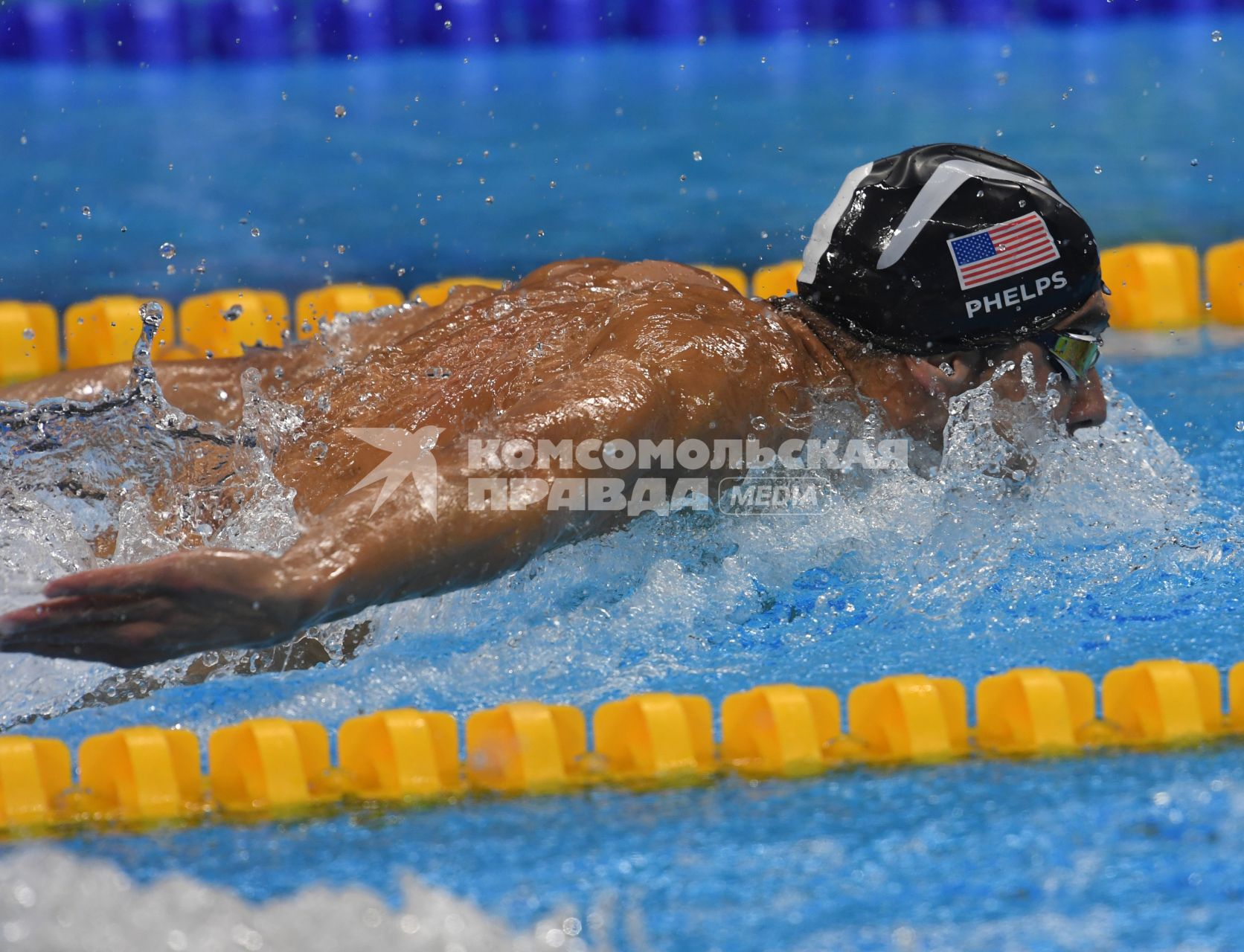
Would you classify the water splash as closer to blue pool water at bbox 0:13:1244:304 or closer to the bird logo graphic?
the bird logo graphic

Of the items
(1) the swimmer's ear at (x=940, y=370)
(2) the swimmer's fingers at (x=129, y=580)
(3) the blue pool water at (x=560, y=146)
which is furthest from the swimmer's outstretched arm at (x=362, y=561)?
(3) the blue pool water at (x=560, y=146)

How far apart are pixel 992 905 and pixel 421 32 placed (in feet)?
24.7

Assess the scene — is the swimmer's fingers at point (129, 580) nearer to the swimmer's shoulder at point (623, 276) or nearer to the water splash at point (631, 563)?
the water splash at point (631, 563)

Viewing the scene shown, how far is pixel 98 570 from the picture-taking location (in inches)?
64.8

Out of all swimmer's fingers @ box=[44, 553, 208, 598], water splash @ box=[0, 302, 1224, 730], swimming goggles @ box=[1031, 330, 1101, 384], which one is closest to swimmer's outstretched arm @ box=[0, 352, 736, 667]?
swimmer's fingers @ box=[44, 553, 208, 598]

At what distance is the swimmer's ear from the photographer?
7.68 feet

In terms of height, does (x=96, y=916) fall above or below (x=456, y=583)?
below

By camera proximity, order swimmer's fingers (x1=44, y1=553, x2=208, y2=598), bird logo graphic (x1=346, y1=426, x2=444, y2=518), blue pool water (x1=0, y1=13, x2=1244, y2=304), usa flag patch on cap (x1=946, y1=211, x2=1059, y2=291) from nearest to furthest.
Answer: swimmer's fingers (x1=44, y1=553, x2=208, y2=598)
bird logo graphic (x1=346, y1=426, x2=444, y2=518)
usa flag patch on cap (x1=946, y1=211, x2=1059, y2=291)
blue pool water (x1=0, y1=13, x2=1244, y2=304)

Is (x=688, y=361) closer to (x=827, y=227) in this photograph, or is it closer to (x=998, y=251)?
(x=827, y=227)

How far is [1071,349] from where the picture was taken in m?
2.38

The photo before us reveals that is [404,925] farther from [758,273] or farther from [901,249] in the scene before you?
[758,273]

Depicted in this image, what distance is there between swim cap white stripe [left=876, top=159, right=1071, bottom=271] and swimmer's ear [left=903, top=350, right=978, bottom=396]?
0.17 m

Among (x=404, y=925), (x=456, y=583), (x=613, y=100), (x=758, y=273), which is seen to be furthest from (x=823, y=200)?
(x=404, y=925)

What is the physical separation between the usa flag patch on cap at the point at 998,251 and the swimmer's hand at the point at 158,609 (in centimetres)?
119
